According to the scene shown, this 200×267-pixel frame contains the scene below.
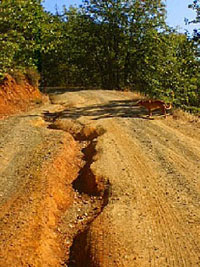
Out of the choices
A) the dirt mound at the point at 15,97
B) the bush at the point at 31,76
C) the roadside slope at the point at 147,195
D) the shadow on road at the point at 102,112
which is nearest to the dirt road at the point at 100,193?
the roadside slope at the point at 147,195

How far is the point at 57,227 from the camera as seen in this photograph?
7.79 m

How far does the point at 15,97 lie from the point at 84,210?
11.7m

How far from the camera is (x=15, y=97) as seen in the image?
19000 millimetres

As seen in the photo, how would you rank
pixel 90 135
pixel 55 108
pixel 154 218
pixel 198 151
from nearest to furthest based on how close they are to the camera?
1. pixel 154 218
2. pixel 198 151
3. pixel 90 135
4. pixel 55 108

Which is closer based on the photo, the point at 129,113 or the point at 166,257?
the point at 166,257

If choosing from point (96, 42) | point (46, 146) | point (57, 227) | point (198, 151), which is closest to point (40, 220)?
point (57, 227)

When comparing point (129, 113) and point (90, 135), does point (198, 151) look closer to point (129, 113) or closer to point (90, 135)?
point (90, 135)

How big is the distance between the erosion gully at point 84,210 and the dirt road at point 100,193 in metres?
0.02

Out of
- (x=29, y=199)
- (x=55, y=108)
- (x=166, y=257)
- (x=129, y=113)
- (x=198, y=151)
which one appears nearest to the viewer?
(x=166, y=257)

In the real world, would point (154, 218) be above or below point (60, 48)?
below

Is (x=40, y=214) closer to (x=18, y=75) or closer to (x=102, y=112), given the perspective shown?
(x=102, y=112)

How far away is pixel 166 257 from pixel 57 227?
2.43m

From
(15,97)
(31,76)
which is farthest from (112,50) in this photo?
(15,97)

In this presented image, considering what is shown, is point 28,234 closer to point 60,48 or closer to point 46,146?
point 46,146
